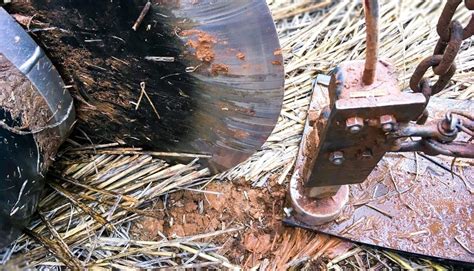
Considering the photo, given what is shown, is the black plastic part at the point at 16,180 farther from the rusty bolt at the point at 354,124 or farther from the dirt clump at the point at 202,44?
the rusty bolt at the point at 354,124

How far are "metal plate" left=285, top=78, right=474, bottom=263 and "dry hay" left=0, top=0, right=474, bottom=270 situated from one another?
0.06 meters

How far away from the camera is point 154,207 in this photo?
1821 millimetres

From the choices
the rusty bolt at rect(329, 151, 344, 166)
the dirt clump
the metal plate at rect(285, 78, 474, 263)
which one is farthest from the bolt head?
the metal plate at rect(285, 78, 474, 263)

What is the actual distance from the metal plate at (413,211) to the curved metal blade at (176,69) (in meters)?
0.39

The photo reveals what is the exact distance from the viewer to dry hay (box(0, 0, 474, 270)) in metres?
1.70

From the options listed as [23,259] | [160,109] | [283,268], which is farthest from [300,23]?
[23,259]

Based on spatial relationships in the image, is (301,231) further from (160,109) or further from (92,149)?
(92,149)

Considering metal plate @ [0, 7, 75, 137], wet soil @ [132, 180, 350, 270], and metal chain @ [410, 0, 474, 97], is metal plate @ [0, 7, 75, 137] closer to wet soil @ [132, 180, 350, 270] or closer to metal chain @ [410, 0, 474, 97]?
wet soil @ [132, 180, 350, 270]

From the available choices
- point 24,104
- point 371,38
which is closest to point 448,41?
point 371,38

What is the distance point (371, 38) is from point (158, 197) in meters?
0.94

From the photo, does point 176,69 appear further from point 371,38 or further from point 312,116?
point 371,38

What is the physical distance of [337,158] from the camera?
1.37 m

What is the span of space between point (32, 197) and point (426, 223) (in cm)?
121

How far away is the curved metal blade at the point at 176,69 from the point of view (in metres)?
1.41
